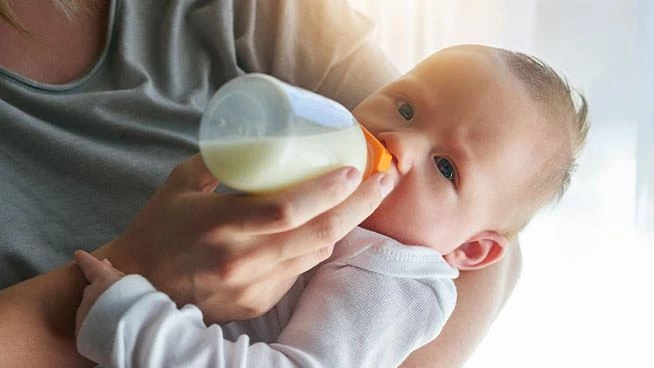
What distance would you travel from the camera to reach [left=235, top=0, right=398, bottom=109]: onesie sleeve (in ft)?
4.19

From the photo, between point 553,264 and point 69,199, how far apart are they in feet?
2.98

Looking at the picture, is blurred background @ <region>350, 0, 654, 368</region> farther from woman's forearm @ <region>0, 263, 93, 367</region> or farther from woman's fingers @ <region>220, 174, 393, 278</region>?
woman's forearm @ <region>0, 263, 93, 367</region>

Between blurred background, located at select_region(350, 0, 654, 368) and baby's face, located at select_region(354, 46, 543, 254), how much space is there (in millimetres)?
433

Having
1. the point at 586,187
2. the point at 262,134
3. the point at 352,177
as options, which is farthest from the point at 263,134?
the point at 586,187

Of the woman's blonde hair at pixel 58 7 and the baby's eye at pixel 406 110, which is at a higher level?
the woman's blonde hair at pixel 58 7

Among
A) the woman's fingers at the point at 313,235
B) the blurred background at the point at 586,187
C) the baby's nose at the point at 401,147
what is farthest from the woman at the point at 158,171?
the blurred background at the point at 586,187

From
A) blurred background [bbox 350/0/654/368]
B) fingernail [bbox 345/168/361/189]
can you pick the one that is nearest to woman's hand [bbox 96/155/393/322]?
fingernail [bbox 345/168/361/189]

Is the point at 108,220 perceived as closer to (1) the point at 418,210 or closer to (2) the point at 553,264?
(1) the point at 418,210

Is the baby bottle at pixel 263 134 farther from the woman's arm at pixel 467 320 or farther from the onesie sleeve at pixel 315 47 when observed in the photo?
the onesie sleeve at pixel 315 47

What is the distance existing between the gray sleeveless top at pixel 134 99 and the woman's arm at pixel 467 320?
0.32 meters

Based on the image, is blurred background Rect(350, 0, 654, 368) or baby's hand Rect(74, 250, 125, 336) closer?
baby's hand Rect(74, 250, 125, 336)

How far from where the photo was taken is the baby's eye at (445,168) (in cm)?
101

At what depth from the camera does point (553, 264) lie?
158 centimetres

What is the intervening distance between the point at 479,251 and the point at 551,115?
195 millimetres
